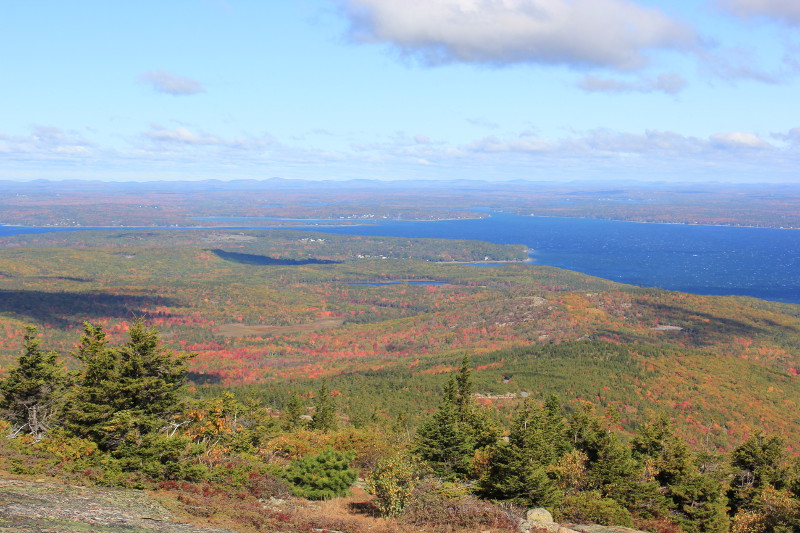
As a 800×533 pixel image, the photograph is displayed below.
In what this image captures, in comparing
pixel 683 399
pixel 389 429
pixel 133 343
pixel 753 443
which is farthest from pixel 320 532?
pixel 683 399

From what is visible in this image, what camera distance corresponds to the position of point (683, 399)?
380 ft

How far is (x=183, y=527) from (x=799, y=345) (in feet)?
615

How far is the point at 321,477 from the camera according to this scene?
133 feet

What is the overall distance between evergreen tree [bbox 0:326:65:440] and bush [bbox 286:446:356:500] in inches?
781

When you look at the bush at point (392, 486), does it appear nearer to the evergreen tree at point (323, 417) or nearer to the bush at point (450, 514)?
the bush at point (450, 514)

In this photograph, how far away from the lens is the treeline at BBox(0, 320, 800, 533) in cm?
3466

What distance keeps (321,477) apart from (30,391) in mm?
24177

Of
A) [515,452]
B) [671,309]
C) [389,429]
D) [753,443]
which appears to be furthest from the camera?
[671,309]

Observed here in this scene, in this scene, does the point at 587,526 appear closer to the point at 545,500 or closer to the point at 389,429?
the point at 545,500

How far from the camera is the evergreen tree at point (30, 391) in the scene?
145 ft

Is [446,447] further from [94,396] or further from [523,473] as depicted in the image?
[94,396]

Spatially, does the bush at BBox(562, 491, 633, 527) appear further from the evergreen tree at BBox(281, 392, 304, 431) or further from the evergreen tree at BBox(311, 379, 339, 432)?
the evergreen tree at BBox(281, 392, 304, 431)

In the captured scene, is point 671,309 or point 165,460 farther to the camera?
point 671,309

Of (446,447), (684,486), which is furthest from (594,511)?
(446,447)
